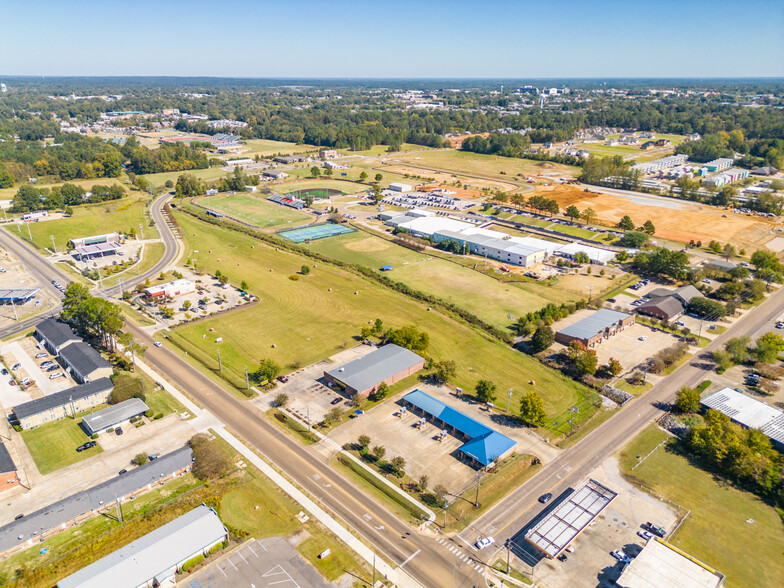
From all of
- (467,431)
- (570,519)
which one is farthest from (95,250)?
(570,519)

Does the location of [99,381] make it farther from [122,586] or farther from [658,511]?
[658,511]

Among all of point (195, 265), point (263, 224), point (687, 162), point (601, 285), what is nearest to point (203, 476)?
point (195, 265)

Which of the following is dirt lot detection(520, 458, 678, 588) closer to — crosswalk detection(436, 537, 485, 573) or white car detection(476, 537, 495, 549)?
white car detection(476, 537, 495, 549)

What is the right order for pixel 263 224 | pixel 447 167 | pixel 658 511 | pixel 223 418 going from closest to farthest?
pixel 658 511, pixel 223 418, pixel 263 224, pixel 447 167

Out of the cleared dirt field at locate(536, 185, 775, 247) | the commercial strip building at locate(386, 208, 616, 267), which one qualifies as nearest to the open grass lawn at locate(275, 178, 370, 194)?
the commercial strip building at locate(386, 208, 616, 267)

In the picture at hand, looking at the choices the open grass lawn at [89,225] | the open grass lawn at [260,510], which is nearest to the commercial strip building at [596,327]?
the open grass lawn at [260,510]

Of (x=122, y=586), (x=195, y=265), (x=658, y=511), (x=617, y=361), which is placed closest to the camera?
(x=122, y=586)

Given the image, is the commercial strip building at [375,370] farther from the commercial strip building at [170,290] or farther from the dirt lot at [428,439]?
the commercial strip building at [170,290]
